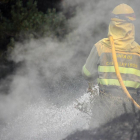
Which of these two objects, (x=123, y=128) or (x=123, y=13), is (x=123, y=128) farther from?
(x=123, y=13)

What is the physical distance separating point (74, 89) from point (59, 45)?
90 cm

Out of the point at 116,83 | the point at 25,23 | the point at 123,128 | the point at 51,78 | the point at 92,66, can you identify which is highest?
the point at 25,23

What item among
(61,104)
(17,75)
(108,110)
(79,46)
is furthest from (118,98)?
(79,46)

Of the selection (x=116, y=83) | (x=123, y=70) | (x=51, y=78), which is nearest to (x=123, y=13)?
(x=123, y=70)

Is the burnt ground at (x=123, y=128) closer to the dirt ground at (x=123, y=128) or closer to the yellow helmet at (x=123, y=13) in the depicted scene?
the dirt ground at (x=123, y=128)

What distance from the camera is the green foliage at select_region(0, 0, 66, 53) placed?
4250 millimetres

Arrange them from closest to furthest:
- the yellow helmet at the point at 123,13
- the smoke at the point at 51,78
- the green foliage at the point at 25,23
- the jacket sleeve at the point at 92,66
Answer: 1. the yellow helmet at the point at 123,13
2. the jacket sleeve at the point at 92,66
3. the smoke at the point at 51,78
4. the green foliage at the point at 25,23

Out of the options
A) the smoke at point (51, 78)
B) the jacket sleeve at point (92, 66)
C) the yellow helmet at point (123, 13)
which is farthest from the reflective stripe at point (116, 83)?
the smoke at point (51, 78)

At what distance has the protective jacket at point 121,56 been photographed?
2.14 metres

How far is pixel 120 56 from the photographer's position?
217 cm

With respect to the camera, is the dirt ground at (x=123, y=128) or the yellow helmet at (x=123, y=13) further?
the yellow helmet at (x=123, y=13)

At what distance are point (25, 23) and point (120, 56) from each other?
244cm

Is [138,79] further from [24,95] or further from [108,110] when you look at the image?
[24,95]

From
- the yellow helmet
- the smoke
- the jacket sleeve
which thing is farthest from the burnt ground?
the smoke
